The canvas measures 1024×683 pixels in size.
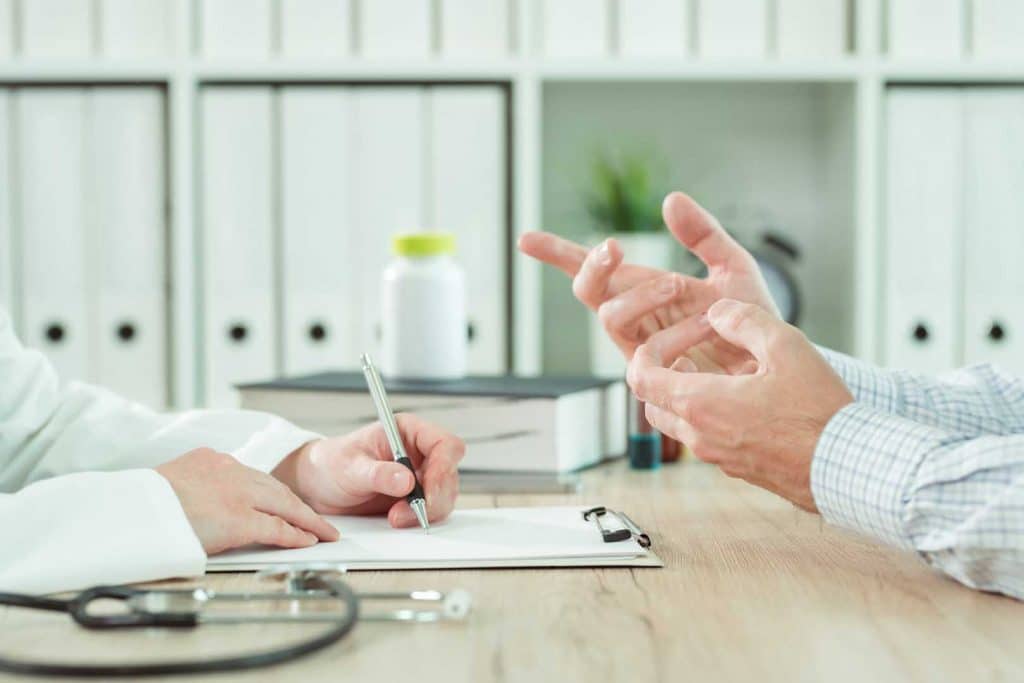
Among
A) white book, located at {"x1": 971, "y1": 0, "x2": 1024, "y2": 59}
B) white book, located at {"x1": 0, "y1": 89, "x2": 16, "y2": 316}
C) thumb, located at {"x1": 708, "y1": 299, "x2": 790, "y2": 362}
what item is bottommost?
thumb, located at {"x1": 708, "y1": 299, "x2": 790, "y2": 362}

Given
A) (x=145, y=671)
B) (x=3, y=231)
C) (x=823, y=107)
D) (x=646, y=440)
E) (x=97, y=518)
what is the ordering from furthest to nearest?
1. (x=823, y=107)
2. (x=3, y=231)
3. (x=646, y=440)
4. (x=97, y=518)
5. (x=145, y=671)

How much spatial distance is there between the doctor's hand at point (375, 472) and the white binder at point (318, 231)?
0.98 meters

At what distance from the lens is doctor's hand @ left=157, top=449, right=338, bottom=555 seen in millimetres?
685

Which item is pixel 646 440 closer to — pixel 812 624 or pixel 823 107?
pixel 812 624

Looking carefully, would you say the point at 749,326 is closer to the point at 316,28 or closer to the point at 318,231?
the point at 318,231

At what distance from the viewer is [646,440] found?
3.78 ft

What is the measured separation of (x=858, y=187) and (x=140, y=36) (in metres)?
1.23

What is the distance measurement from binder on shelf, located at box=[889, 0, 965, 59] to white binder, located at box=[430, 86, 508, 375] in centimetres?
69

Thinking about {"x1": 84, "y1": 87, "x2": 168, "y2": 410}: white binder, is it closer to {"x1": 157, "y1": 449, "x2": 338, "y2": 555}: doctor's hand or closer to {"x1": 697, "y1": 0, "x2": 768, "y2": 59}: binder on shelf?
{"x1": 697, "y1": 0, "x2": 768, "y2": 59}: binder on shelf

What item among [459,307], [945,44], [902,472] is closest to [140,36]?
[459,307]

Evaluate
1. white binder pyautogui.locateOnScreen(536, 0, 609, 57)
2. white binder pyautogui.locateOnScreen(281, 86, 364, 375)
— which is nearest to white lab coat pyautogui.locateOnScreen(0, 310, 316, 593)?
white binder pyautogui.locateOnScreen(281, 86, 364, 375)

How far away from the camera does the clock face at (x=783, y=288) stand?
2.03 meters

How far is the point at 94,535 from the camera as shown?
628mm

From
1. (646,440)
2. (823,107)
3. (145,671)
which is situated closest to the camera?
(145,671)
